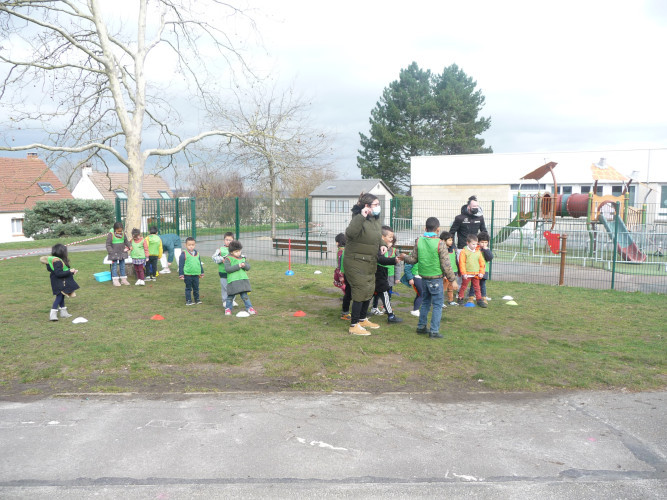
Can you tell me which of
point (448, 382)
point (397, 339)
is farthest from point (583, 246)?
point (448, 382)

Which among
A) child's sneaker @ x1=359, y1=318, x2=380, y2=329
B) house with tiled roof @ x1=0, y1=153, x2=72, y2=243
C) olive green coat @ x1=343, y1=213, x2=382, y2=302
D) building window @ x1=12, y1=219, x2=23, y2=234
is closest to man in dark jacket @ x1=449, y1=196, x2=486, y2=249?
Result: child's sneaker @ x1=359, y1=318, x2=380, y2=329

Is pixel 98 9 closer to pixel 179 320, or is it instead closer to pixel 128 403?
pixel 179 320

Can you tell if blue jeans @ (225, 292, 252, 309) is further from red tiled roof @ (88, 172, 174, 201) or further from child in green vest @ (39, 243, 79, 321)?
red tiled roof @ (88, 172, 174, 201)

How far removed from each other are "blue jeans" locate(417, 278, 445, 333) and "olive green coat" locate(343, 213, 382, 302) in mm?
808

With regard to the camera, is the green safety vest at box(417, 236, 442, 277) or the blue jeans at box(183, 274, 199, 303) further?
the blue jeans at box(183, 274, 199, 303)

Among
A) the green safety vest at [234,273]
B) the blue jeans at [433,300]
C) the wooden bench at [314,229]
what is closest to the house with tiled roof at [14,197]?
the wooden bench at [314,229]

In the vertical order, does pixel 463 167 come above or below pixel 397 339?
above

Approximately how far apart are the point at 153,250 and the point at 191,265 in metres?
3.64

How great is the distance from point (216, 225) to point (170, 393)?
42.9 feet

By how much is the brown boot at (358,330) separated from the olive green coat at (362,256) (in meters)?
0.45

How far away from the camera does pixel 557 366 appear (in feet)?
20.1

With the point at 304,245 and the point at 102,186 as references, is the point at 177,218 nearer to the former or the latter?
the point at 304,245

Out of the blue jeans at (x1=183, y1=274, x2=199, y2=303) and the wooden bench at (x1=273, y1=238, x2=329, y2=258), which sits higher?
the wooden bench at (x1=273, y1=238, x2=329, y2=258)

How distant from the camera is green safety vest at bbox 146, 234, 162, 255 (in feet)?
41.1
